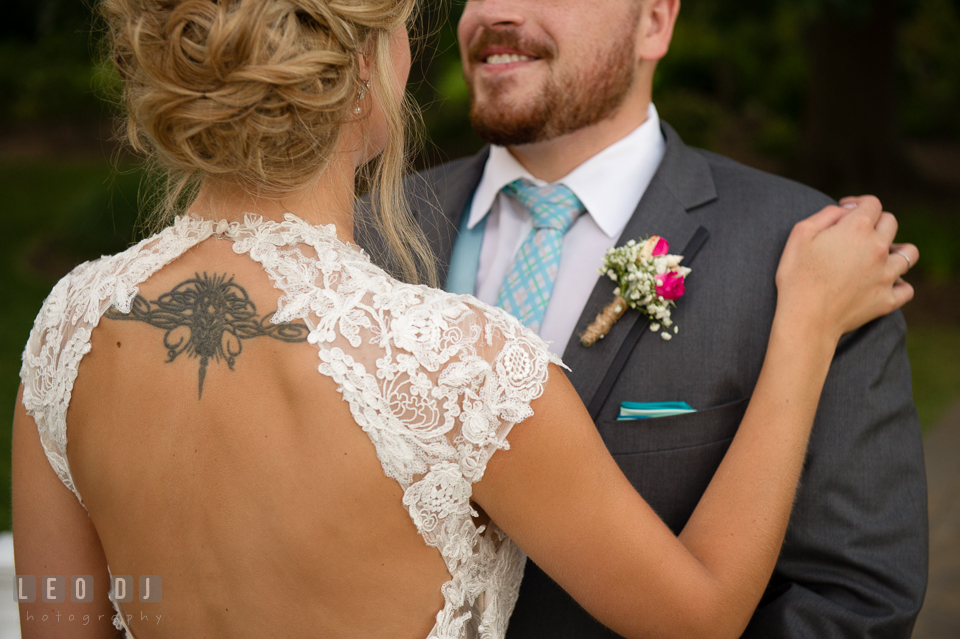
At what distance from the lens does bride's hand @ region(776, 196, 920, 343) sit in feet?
6.49

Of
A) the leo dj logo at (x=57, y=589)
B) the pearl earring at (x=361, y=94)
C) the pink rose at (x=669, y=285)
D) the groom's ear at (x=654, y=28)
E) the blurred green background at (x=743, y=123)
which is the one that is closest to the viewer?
the pearl earring at (x=361, y=94)

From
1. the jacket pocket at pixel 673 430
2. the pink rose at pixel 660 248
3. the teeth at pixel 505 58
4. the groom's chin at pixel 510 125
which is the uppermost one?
the teeth at pixel 505 58

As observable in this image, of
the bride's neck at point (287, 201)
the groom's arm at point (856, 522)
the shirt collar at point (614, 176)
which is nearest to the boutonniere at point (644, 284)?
the shirt collar at point (614, 176)

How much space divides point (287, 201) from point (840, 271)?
1289mm

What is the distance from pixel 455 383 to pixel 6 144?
68.3ft

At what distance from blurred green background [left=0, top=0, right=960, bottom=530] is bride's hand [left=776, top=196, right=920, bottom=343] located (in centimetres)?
101

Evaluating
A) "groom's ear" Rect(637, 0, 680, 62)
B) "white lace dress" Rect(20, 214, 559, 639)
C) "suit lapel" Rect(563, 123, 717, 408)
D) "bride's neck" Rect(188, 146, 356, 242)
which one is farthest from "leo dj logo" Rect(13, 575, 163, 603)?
"groom's ear" Rect(637, 0, 680, 62)

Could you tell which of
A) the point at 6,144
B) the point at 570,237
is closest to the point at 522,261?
the point at 570,237

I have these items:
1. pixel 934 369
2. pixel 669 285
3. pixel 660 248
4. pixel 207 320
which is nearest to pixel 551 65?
pixel 660 248

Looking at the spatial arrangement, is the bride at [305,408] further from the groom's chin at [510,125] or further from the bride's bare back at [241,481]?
the groom's chin at [510,125]

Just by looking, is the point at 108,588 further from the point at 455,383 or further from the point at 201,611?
the point at 455,383

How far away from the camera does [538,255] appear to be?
242 centimetres

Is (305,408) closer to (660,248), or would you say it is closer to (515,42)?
(660,248)

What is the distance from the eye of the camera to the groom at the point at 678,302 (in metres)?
2.07
